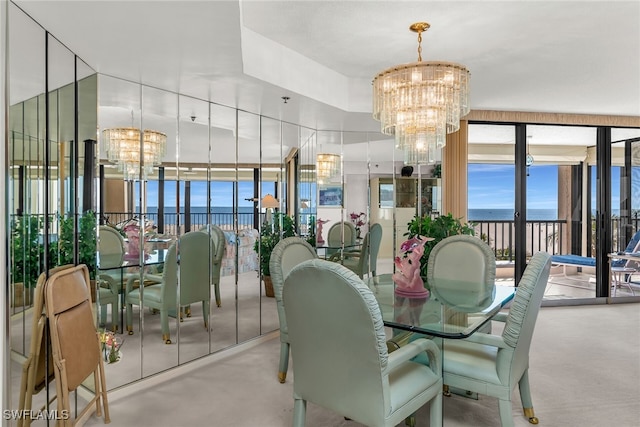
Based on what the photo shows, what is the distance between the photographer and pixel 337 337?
1736mm

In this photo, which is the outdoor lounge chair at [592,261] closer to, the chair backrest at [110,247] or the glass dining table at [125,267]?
the glass dining table at [125,267]

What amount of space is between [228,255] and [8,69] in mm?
2119

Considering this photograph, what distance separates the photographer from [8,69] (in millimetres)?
1838

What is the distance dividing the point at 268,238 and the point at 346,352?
7.78 feet

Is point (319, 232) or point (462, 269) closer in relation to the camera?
point (462, 269)

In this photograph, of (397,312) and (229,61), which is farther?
(229,61)

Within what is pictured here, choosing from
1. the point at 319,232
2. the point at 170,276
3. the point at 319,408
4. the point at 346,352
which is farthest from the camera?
the point at 319,232

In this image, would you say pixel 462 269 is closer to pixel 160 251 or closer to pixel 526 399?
pixel 526 399

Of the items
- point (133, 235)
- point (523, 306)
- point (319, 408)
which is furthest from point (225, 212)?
point (523, 306)

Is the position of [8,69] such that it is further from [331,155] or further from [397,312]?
[331,155]

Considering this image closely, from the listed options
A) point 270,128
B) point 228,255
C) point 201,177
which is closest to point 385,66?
point 270,128

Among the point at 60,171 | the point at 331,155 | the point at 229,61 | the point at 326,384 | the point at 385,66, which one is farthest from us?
the point at 331,155

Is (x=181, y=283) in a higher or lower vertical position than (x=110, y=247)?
lower

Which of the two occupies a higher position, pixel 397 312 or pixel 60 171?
pixel 60 171
